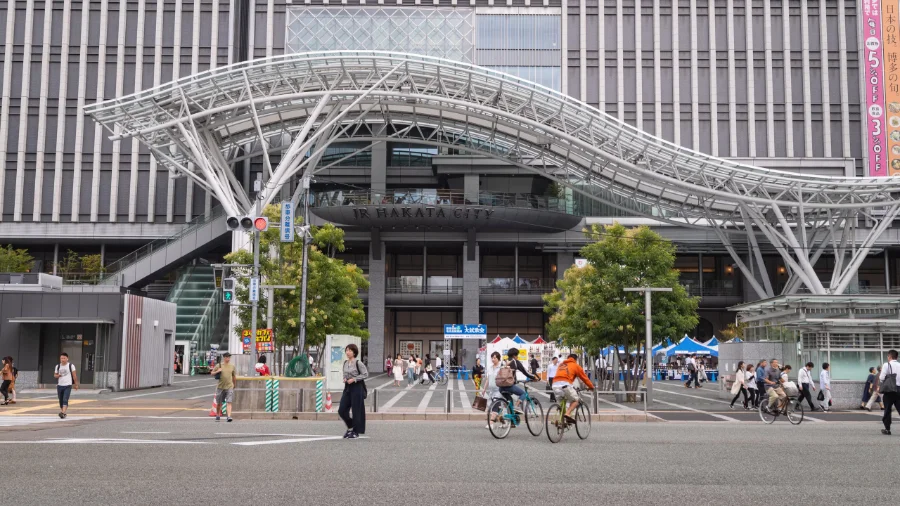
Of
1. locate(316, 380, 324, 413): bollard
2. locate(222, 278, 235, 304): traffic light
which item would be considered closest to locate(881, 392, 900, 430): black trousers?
locate(316, 380, 324, 413): bollard

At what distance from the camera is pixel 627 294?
1268 inches

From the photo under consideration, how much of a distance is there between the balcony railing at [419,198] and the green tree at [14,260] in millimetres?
19096

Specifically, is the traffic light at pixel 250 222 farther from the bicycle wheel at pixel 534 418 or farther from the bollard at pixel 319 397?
the bicycle wheel at pixel 534 418

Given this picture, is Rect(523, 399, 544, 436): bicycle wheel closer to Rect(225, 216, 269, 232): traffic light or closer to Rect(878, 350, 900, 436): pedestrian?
Rect(878, 350, 900, 436): pedestrian

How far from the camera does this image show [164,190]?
65500 mm

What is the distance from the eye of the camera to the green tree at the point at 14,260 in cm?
5775

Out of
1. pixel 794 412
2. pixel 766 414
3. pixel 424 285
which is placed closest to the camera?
pixel 794 412

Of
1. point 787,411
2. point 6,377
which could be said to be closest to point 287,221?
point 6,377

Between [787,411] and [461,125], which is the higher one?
[461,125]

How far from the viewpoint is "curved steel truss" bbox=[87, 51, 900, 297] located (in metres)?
43.7

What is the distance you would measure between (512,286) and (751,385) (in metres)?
36.5

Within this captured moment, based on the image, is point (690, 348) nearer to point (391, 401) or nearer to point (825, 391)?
point (825, 391)

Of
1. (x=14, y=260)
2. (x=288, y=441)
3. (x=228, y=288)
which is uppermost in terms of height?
(x=14, y=260)

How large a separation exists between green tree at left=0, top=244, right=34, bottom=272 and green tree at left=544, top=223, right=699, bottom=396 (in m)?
40.1
